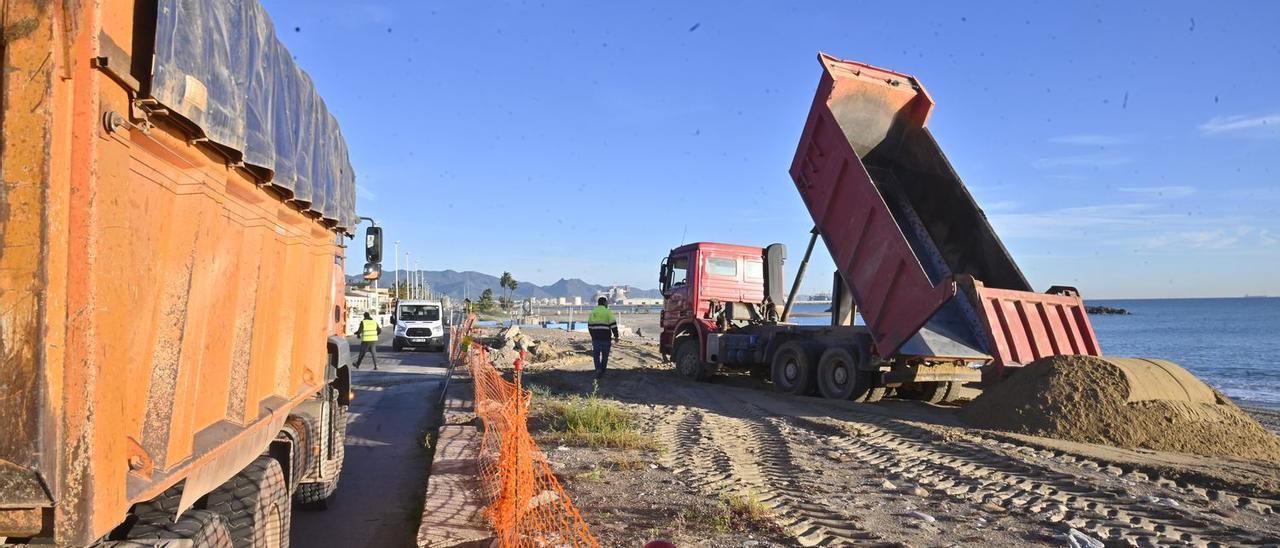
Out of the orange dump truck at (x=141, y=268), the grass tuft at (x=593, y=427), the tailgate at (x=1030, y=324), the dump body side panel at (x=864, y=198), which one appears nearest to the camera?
the orange dump truck at (x=141, y=268)

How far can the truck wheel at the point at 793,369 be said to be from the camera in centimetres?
1417

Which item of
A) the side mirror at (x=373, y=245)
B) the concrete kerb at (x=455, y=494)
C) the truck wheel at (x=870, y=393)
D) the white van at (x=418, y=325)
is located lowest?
the concrete kerb at (x=455, y=494)

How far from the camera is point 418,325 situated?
1252 inches

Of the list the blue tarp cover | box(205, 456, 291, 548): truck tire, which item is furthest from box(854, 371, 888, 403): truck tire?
box(205, 456, 291, 548): truck tire

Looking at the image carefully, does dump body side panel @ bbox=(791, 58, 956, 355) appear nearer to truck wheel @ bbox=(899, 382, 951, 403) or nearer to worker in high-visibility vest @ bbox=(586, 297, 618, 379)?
truck wheel @ bbox=(899, 382, 951, 403)

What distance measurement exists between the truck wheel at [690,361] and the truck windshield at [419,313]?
54.7ft

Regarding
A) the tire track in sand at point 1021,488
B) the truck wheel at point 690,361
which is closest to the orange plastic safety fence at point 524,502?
the tire track in sand at point 1021,488

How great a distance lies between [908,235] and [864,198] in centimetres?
158

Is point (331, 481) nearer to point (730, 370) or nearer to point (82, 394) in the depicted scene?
point (82, 394)

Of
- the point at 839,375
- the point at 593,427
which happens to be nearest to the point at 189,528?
the point at 593,427

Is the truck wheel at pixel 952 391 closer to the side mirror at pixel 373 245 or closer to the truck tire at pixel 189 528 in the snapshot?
the side mirror at pixel 373 245

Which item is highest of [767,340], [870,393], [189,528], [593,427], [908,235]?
[908,235]

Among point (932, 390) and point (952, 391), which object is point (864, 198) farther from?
point (952, 391)

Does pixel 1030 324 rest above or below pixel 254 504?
above
